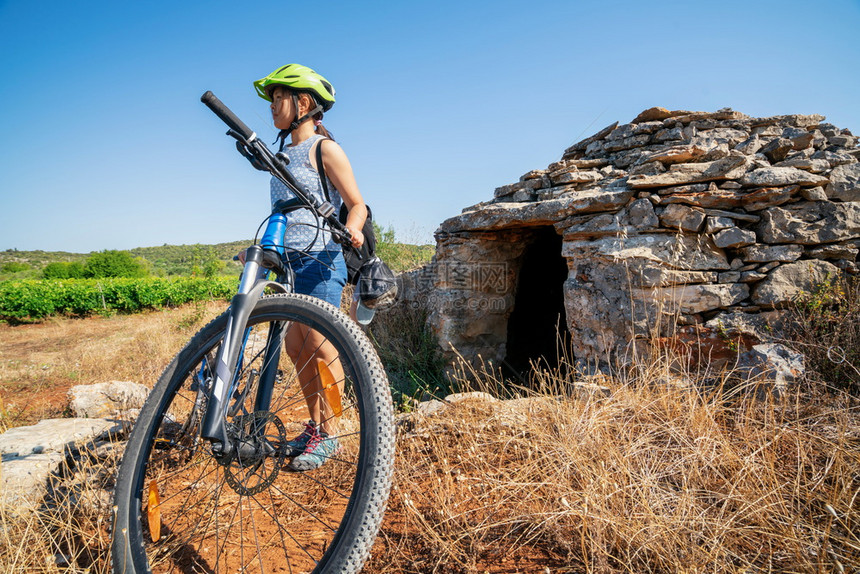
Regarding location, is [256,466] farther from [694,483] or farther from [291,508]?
[694,483]

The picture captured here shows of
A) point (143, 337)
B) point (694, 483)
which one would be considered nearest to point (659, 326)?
point (694, 483)

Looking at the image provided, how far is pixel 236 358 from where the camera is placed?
4.94ft

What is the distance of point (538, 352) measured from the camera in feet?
21.5

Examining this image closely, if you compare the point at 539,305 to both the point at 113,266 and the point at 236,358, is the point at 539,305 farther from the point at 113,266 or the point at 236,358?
the point at 113,266

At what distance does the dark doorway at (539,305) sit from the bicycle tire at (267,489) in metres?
4.52

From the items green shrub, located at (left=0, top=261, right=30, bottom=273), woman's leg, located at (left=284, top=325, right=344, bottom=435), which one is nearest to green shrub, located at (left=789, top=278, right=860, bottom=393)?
woman's leg, located at (left=284, top=325, right=344, bottom=435)

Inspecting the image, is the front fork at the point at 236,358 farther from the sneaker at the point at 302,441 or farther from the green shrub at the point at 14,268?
the green shrub at the point at 14,268

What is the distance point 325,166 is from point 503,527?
185cm

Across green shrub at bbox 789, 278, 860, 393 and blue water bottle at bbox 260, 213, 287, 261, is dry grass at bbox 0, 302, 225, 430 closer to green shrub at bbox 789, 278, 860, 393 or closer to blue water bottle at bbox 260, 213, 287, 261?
blue water bottle at bbox 260, 213, 287, 261

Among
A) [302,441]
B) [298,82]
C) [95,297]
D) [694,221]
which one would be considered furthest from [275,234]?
[95,297]

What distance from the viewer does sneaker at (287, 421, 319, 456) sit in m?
1.63

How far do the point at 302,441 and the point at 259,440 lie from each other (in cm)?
47

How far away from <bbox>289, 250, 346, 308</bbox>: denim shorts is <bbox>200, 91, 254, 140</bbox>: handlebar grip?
65cm

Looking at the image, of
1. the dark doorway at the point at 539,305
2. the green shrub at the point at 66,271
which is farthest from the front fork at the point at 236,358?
the green shrub at the point at 66,271
